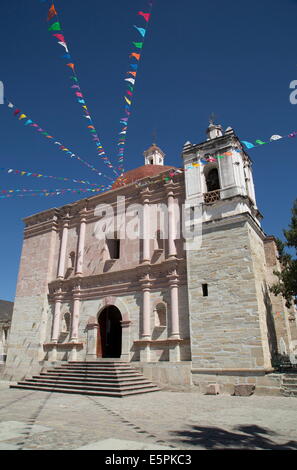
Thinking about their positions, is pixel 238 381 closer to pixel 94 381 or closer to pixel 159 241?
pixel 94 381

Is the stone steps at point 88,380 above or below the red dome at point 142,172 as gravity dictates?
below

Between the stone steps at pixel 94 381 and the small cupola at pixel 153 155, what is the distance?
1669 centimetres

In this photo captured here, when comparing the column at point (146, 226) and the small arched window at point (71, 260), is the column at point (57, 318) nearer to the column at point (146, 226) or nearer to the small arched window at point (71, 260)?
the small arched window at point (71, 260)

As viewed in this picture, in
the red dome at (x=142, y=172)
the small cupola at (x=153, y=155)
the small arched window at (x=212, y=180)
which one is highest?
the small cupola at (x=153, y=155)

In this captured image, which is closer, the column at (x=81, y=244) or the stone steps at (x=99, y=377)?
the stone steps at (x=99, y=377)

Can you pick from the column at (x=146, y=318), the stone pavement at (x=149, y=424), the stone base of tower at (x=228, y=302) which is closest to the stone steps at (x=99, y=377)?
the column at (x=146, y=318)

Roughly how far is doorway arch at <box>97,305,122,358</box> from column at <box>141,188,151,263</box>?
3.22 m

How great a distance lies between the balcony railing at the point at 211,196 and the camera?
1420cm

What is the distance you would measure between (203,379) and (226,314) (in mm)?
2507

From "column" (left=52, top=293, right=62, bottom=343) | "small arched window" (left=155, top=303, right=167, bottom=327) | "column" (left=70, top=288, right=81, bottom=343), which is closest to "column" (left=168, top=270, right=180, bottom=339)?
"small arched window" (left=155, top=303, right=167, bottom=327)

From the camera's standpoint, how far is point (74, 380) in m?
13.3

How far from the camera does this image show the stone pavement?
5.00 m

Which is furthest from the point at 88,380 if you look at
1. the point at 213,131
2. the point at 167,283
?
the point at 213,131

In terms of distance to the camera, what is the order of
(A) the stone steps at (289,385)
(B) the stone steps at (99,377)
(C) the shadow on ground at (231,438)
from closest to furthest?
1. (C) the shadow on ground at (231,438)
2. (A) the stone steps at (289,385)
3. (B) the stone steps at (99,377)
